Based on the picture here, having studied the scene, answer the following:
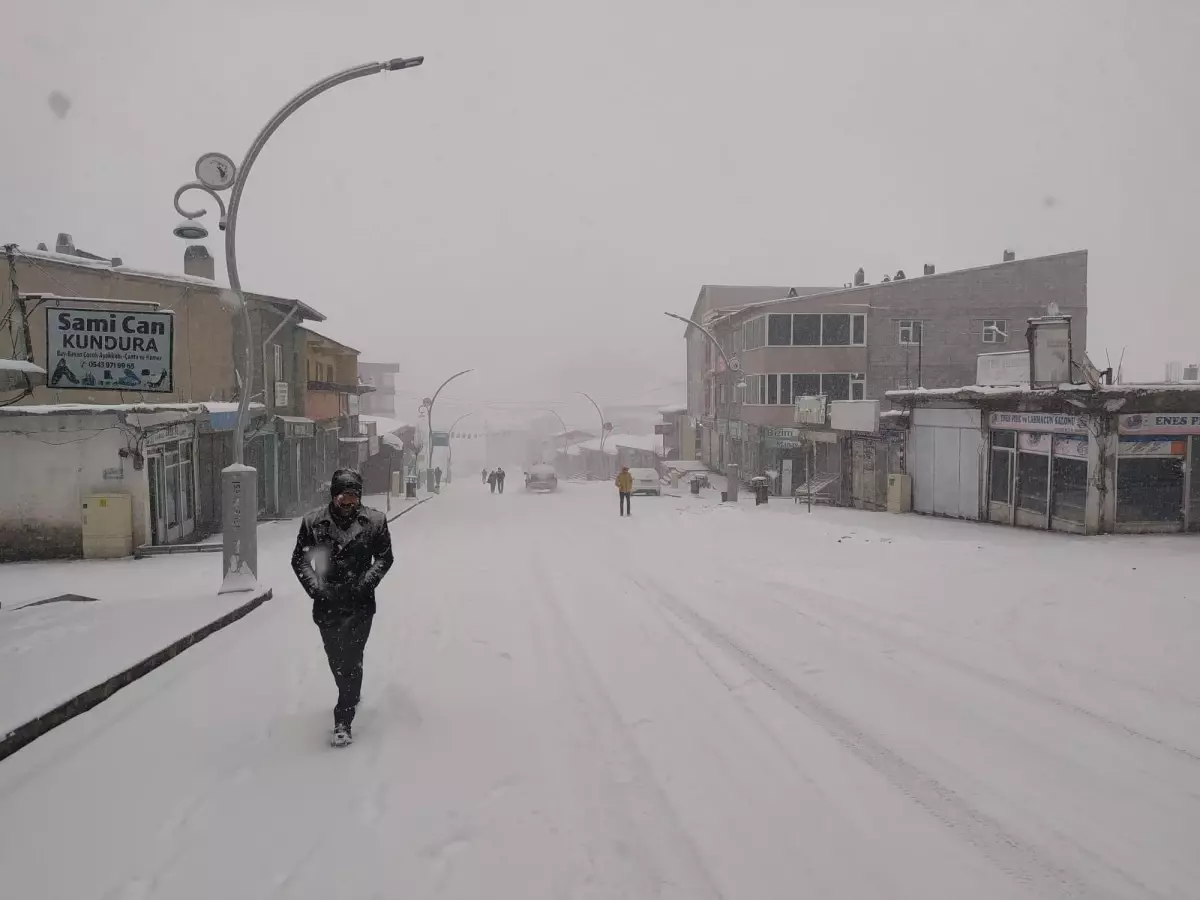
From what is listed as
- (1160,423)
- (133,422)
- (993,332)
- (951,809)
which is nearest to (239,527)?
(133,422)

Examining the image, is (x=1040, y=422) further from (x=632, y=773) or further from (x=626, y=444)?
(x=626, y=444)

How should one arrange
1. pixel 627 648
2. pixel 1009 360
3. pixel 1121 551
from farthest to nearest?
pixel 1009 360
pixel 1121 551
pixel 627 648

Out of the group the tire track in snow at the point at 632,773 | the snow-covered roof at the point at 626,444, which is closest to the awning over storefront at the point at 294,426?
the tire track in snow at the point at 632,773

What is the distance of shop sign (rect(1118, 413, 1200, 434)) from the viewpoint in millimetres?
15445

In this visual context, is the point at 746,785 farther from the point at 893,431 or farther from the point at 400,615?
the point at 893,431

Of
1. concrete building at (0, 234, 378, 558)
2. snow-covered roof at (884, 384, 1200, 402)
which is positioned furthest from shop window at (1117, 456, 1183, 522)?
concrete building at (0, 234, 378, 558)

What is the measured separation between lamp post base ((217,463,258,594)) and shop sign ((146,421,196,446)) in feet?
27.6

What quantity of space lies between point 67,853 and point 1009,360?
20.2 metres

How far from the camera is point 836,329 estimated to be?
35688 millimetres

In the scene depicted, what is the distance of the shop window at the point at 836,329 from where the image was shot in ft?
117

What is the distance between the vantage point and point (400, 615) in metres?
9.17

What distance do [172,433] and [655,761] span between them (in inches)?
695

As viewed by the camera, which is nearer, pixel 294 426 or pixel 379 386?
pixel 294 426

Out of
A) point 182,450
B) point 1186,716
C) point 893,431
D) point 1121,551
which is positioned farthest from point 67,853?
point 893,431
